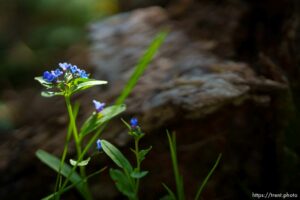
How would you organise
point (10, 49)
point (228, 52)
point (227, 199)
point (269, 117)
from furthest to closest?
point (10, 49) < point (228, 52) < point (269, 117) < point (227, 199)

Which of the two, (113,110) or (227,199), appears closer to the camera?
(113,110)

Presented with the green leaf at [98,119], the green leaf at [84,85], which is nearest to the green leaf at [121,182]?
the green leaf at [98,119]

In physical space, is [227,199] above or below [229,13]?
below

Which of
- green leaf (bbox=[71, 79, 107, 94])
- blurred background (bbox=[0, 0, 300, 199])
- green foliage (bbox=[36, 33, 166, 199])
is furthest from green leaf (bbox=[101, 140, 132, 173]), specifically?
blurred background (bbox=[0, 0, 300, 199])

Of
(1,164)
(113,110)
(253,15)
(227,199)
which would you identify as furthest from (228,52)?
(1,164)

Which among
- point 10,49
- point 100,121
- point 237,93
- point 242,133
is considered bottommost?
point 242,133

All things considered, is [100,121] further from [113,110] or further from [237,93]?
[237,93]

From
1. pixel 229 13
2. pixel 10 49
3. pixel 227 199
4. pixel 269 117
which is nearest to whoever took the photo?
pixel 227 199

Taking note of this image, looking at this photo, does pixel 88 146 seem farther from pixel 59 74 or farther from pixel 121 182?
pixel 59 74
